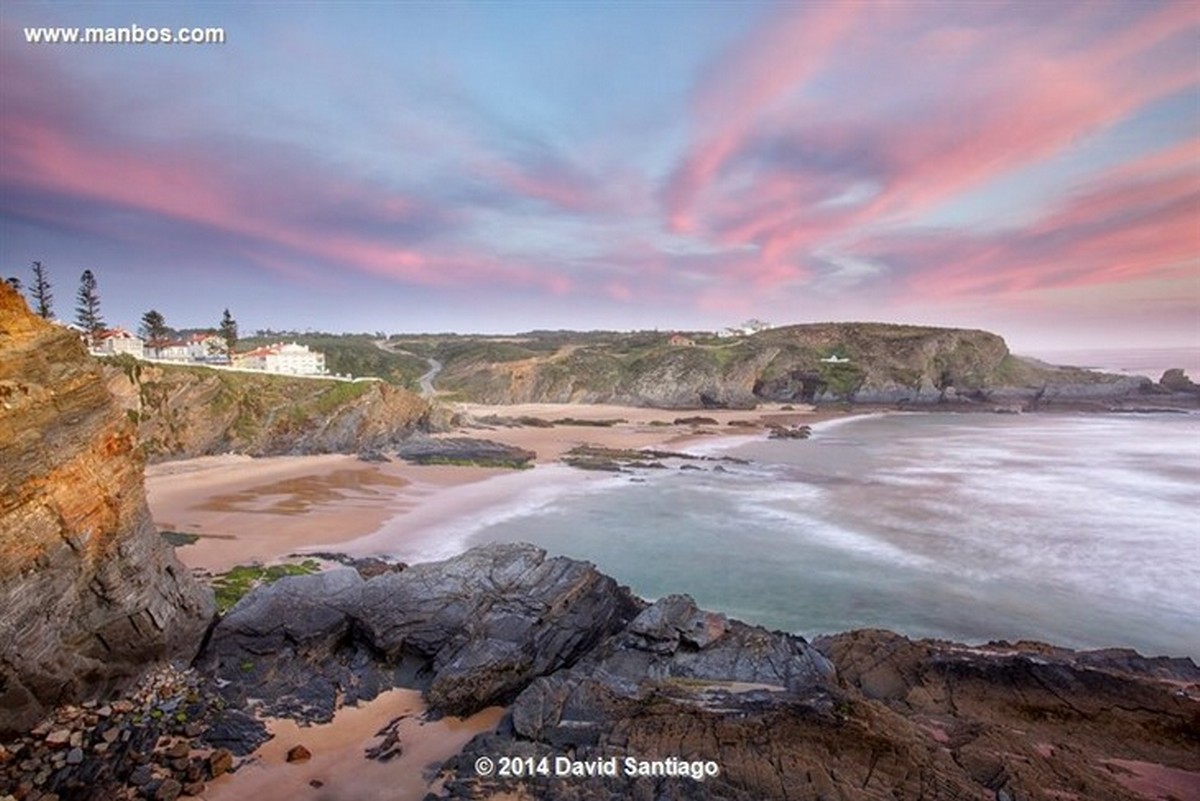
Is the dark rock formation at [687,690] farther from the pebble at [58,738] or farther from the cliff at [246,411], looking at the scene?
the cliff at [246,411]

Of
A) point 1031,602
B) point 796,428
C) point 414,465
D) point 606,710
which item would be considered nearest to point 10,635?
point 606,710

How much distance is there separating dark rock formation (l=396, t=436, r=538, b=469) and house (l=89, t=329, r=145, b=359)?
19795 mm

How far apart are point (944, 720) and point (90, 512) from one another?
581 inches

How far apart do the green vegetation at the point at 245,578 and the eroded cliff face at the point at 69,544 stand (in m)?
2.46

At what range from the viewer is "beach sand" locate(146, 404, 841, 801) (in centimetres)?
876

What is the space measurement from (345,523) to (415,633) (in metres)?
11.8

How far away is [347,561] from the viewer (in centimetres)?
1773

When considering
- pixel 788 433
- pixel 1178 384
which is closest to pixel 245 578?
pixel 788 433

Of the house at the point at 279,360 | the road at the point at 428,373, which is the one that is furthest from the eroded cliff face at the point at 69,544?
the road at the point at 428,373

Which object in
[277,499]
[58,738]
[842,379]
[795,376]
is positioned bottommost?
[277,499]

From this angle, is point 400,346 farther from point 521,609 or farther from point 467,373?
point 521,609

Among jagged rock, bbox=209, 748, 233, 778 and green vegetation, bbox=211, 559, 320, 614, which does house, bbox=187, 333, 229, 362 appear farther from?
jagged rock, bbox=209, 748, 233, 778

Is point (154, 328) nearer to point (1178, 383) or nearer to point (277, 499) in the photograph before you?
point (277, 499)

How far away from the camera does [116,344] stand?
141ft
